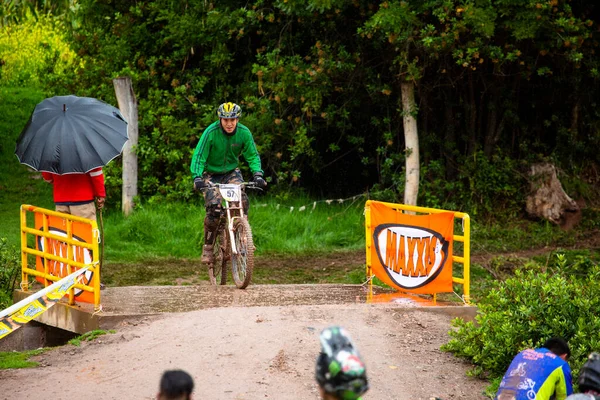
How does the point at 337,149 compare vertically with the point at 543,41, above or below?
below

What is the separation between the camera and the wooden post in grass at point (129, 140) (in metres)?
15.3

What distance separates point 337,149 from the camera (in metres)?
16.2

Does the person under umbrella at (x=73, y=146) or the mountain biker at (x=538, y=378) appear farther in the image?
the person under umbrella at (x=73, y=146)

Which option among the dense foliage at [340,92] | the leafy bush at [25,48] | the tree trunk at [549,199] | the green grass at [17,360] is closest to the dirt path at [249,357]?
the green grass at [17,360]

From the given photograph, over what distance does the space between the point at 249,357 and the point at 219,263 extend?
3.49m

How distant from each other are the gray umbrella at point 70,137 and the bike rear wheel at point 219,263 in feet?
6.07

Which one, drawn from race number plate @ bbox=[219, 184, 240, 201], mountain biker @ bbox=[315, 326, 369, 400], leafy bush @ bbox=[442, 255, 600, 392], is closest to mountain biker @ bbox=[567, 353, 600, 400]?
mountain biker @ bbox=[315, 326, 369, 400]

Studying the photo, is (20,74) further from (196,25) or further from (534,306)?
(534,306)

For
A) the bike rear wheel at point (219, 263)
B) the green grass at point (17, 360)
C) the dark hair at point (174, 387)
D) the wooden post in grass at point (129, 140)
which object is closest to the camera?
the dark hair at point (174, 387)

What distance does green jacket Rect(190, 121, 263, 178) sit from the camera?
997cm

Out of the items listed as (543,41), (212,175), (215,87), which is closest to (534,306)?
(212,175)

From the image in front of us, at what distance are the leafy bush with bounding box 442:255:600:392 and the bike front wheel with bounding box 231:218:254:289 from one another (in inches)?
99.2

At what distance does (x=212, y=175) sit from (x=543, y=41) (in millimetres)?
6828

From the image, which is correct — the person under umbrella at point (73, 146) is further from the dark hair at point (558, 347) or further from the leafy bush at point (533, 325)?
the dark hair at point (558, 347)
